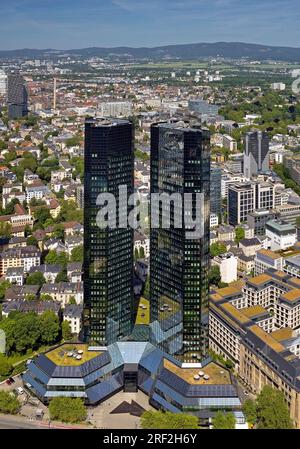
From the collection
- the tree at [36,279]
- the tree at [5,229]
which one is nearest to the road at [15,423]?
the tree at [36,279]

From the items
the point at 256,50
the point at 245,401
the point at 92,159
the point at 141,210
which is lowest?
the point at 245,401

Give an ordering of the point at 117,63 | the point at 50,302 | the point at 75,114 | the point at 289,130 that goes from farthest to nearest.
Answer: the point at 117,63
the point at 75,114
the point at 289,130
the point at 50,302

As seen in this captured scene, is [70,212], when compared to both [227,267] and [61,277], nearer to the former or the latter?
[61,277]

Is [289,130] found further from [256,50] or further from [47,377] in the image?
[47,377]

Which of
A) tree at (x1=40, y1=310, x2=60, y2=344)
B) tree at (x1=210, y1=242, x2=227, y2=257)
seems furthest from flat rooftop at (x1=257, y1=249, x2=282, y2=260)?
tree at (x1=40, y1=310, x2=60, y2=344)

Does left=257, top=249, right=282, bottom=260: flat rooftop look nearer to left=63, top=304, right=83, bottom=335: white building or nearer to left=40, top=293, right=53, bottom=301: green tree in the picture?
left=63, top=304, right=83, bottom=335: white building
